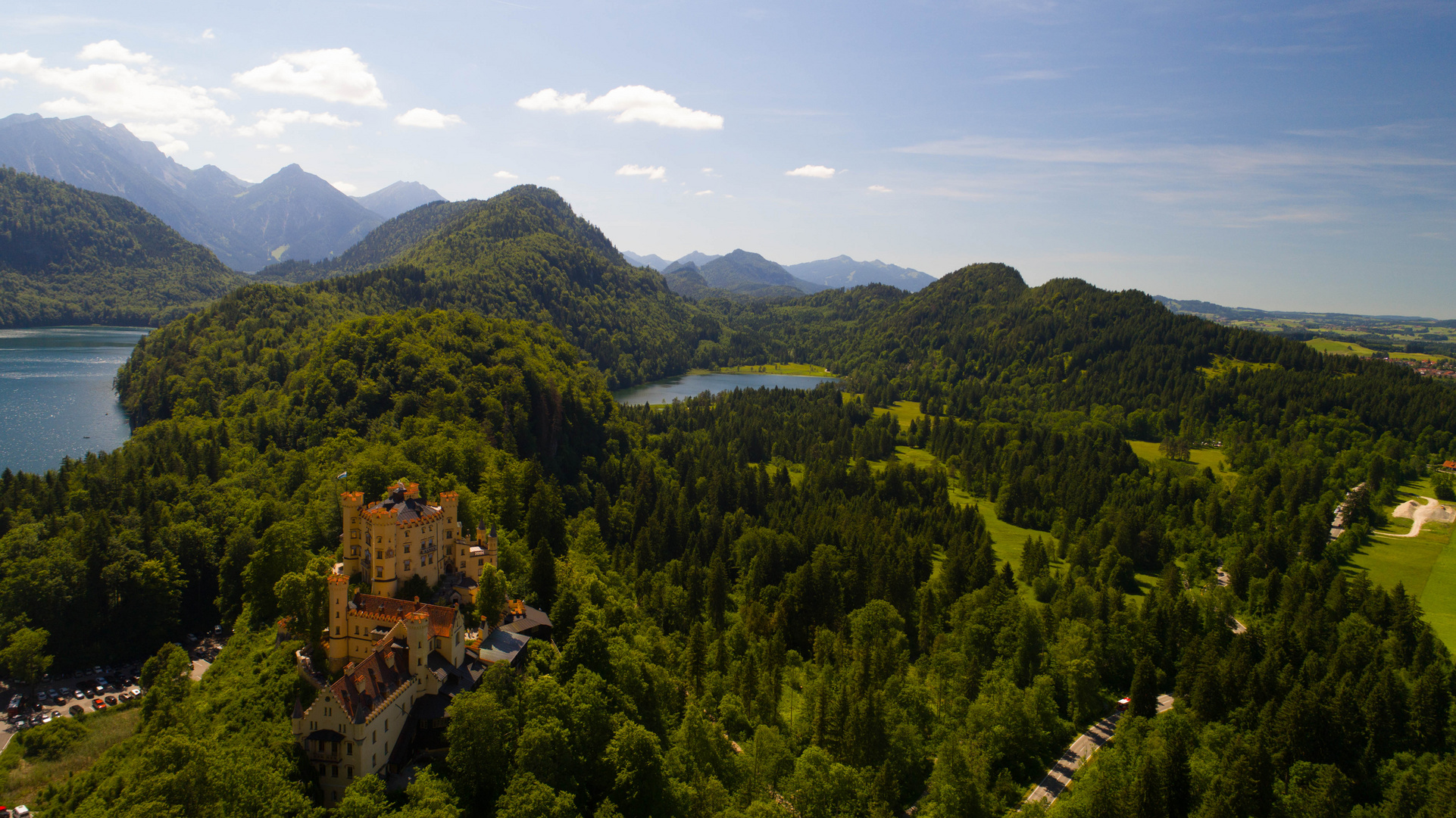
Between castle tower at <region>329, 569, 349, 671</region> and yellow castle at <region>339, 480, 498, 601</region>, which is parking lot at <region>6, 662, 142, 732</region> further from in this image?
castle tower at <region>329, 569, 349, 671</region>

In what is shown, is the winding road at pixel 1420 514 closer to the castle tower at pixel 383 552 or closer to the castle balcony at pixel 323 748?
the castle tower at pixel 383 552

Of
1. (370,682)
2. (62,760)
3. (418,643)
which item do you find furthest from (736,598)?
(62,760)

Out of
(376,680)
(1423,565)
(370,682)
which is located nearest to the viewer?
(370,682)

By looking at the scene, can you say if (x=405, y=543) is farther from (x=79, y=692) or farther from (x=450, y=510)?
(x=79, y=692)

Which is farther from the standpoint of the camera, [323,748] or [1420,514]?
[1420,514]

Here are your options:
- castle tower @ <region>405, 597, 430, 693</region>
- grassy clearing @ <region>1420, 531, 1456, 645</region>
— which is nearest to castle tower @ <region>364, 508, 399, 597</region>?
castle tower @ <region>405, 597, 430, 693</region>

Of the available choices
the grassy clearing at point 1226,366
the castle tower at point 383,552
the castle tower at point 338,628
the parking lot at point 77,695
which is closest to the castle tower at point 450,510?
the castle tower at point 383,552

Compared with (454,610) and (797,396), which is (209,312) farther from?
(454,610)

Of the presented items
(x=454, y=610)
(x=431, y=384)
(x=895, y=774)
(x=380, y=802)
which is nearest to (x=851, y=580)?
(x=895, y=774)
